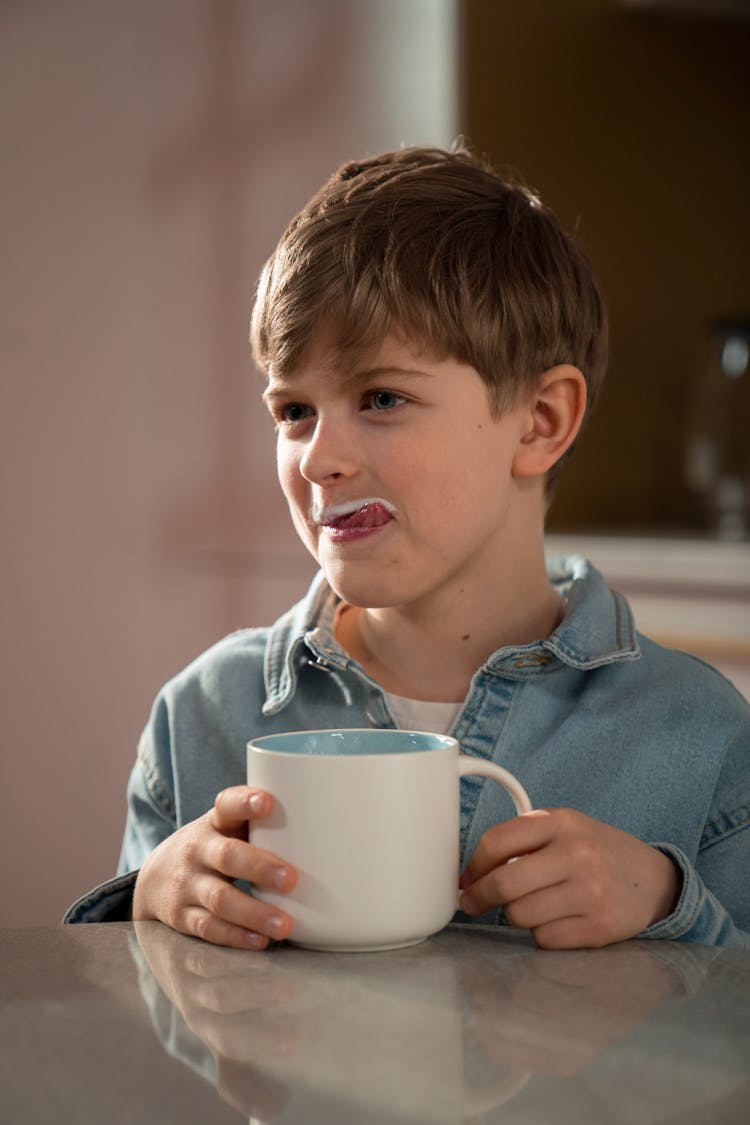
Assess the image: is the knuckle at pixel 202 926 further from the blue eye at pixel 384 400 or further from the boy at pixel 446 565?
the blue eye at pixel 384 400

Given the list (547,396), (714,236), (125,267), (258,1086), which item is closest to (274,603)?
(125,267)

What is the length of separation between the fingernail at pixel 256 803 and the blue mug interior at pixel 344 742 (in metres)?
0.08

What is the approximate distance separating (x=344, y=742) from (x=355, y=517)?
0.21 meters

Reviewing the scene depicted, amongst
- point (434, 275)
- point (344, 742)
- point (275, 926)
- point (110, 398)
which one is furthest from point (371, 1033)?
point (110, 398)

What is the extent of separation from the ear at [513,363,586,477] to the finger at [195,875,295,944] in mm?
459

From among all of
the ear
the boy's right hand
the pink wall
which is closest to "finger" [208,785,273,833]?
the boy's right hand

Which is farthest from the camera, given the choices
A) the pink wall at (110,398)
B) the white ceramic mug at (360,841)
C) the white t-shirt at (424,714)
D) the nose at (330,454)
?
the pink wall at (110,398)

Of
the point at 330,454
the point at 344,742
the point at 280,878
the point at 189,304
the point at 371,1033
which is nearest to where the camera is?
the point at 371,1033

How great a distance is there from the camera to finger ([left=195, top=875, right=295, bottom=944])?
0.65m

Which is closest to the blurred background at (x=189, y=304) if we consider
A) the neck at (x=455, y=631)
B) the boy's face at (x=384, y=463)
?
the neck at (x=455, y=631)

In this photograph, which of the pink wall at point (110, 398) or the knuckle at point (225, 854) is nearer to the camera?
the knuckle at point (225, 854)

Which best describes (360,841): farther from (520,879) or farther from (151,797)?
(151,797)

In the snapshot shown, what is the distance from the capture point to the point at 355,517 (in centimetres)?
92

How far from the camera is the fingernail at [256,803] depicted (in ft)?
2.15
